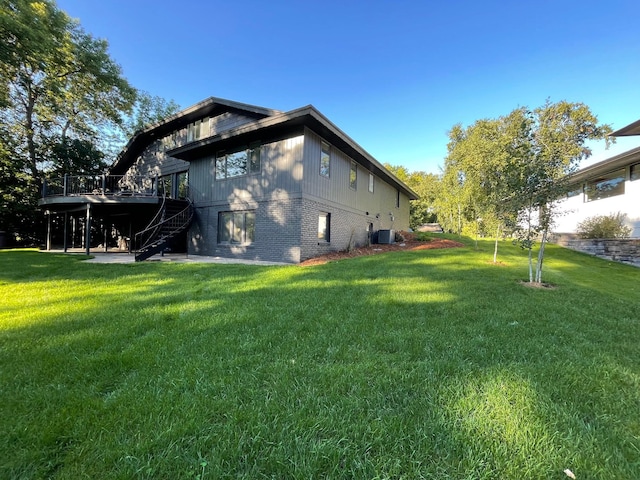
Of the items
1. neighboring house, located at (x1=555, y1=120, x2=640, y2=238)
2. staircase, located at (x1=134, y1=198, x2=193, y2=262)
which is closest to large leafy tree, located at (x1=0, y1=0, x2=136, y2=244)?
staircase, located at (x1=134, y1=198, x2=193, y2=262)

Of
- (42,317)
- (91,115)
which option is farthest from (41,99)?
(42,317)

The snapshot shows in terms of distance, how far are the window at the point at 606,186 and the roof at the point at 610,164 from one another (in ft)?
1.15

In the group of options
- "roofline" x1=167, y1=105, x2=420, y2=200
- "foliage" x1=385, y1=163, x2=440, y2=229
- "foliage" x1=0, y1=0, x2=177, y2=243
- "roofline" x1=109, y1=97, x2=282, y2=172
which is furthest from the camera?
"foliage" x1=385, y1=163, x2=440, y2=229

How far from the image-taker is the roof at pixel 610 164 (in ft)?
38.5

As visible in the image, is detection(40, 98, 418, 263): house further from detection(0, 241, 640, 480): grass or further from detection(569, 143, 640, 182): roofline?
detection(569, 143, 640, 182): roofline

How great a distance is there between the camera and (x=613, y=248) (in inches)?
454

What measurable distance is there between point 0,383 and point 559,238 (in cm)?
2097

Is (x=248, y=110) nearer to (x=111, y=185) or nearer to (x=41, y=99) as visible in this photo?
(x=111, y=185)

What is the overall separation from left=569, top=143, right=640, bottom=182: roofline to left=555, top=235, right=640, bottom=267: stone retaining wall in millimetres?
3083

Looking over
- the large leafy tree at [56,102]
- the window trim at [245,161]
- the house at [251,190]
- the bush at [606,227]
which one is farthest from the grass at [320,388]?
the large leafy tree at [56,102]

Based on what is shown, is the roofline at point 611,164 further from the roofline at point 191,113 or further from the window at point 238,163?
the roofline at point 191,113

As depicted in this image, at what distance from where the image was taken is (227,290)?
5.59 metres

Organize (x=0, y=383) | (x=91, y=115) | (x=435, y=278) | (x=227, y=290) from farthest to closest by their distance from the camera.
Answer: (x=91, y=115) < (x=435, y=278) < (x=227, y=290) < (x=0, y=383)

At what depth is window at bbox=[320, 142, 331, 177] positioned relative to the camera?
37.6ft
